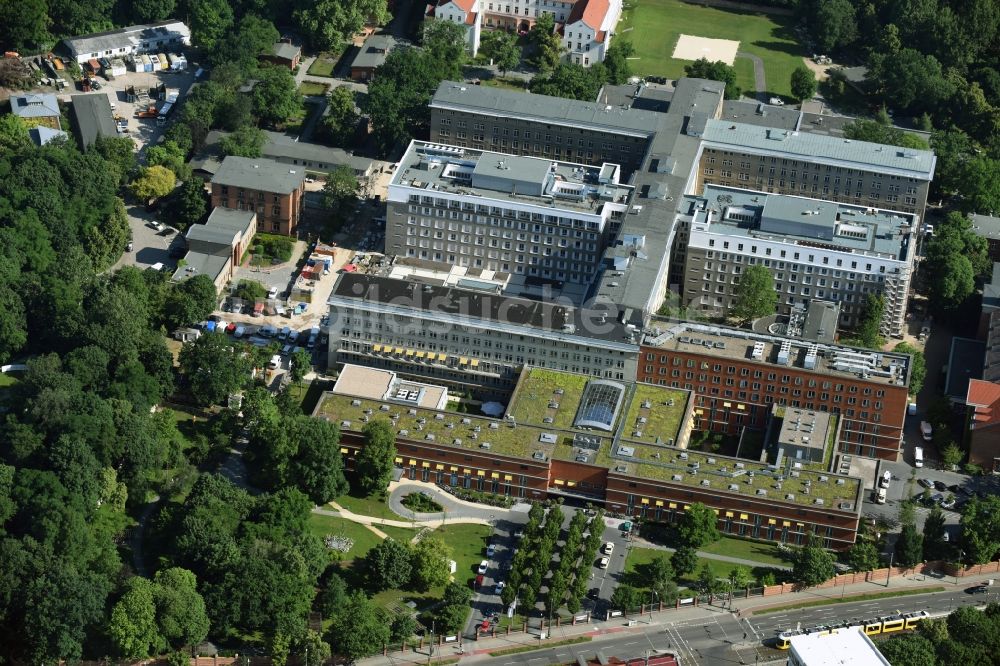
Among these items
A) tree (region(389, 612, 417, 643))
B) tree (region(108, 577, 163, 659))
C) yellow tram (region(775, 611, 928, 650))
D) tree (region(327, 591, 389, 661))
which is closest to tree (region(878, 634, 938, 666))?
yellow tram (region(775, 611, 928, 650))

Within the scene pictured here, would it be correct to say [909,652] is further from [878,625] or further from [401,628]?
[401,628]

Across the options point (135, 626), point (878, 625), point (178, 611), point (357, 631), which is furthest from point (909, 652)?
point (135, 626)

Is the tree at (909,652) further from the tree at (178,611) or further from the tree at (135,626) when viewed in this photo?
the tree at (135,626)

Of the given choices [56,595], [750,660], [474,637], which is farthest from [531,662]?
[56,595]

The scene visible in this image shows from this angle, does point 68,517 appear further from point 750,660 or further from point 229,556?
point 750,660

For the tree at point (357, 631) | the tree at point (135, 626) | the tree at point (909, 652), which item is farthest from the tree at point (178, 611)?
the tree at point (909, 652)

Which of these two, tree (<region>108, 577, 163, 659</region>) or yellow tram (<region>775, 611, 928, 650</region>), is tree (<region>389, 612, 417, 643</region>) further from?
yellow tram (<region>775, 611, 928, 650</region>)

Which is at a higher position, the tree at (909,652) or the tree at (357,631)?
the tree at (909,652)
